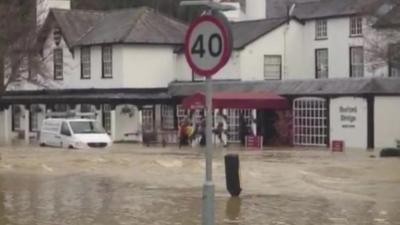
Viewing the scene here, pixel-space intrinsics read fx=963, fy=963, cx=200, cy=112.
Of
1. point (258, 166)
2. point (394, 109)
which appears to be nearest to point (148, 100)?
point (394, 109)

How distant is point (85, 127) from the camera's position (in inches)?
1989

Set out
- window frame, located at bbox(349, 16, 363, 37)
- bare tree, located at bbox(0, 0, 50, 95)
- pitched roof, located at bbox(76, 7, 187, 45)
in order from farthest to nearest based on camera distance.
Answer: pitched roof, located at bbox(76, 7, 187, 45) < window frame, located at bbox(349, 16, 363, 37) < bare tree, located at bbox(0, 0, 50, 95)

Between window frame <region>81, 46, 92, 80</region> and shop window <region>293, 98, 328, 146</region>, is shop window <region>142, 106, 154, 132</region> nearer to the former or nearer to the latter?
window frame <region>81, 46, 92, 80</region>

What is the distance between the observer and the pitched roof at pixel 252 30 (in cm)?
6019

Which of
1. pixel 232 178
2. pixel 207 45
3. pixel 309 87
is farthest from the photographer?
pixel 309 87

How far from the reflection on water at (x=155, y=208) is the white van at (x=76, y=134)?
22988 mm

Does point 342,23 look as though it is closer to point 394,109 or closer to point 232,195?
point 394,109

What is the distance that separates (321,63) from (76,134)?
788 inches

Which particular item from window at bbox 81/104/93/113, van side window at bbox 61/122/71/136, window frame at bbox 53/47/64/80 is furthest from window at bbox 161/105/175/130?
van side window at bbox 61/122/71/136

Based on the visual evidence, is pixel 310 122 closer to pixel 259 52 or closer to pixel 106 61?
pixel 259 52

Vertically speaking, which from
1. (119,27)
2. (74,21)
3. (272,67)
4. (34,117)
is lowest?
(34,117)

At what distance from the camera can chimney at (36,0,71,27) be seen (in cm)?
6006

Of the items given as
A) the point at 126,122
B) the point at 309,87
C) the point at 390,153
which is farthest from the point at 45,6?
the point at 390,153

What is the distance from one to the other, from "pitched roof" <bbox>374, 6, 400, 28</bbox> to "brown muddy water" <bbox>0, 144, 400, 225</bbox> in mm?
5826
